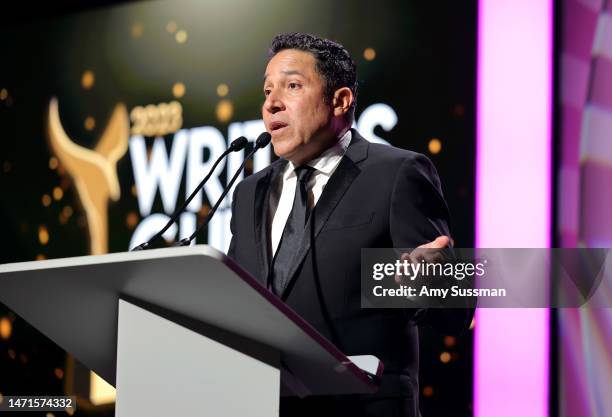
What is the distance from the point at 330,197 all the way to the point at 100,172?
7.74ft

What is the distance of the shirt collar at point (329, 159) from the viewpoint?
2.33 m

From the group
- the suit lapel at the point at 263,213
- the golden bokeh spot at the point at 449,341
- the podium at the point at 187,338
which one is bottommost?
the golden bokeh spot at the point at 449,341

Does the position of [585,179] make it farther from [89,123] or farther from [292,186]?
[89,123]

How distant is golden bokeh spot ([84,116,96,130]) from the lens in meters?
4.35

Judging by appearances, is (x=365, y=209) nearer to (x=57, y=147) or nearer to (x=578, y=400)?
(x=578, y=400)

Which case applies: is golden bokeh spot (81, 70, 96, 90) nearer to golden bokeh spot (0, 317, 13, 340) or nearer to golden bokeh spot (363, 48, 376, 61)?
golden bokeh spot (0, 317, 13, 340)

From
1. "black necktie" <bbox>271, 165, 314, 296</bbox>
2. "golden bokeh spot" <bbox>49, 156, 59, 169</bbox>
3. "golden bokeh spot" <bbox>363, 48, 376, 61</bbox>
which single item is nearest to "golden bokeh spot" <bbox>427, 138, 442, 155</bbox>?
"golden bokeh spot" <bbox>363, 48, 376, 61</bbox>

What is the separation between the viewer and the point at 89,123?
4371mm

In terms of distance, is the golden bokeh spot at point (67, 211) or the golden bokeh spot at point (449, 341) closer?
the golden bokeh spot at point (449, 341)

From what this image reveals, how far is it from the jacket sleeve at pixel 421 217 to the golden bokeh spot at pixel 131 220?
2.18 m

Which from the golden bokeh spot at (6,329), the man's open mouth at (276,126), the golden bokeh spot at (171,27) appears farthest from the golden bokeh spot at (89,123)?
the man's open mouth at (276,126)

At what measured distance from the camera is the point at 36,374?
4.37 m

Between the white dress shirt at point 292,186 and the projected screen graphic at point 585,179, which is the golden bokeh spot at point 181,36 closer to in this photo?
the projected screen graphic at point 585,179

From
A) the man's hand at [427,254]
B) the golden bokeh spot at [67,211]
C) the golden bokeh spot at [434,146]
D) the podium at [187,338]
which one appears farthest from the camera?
the golden bokeh spot at [67,211]
